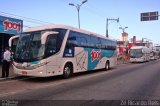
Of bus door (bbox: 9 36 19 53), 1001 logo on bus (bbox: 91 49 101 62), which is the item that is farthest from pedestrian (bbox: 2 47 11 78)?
1001 logo on bus (bbox: 91 49 101 62)

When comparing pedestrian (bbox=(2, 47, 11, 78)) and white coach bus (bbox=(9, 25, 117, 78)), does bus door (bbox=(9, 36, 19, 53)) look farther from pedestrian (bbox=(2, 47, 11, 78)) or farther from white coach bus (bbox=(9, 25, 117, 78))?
pedestrian (bbox=(2, 47, 11, 78))

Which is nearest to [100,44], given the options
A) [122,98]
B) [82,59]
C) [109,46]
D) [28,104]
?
[109,46]

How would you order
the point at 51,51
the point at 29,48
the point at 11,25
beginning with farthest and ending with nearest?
1. the point at 11,25
2. the point at 51,51
3. the point at 29,48

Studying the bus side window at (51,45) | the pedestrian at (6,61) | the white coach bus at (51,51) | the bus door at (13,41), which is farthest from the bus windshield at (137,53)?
the pedestrian at (6,61)

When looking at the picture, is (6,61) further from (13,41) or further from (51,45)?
(51,45)

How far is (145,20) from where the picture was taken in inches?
1374

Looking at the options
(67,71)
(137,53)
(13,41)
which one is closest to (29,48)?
(13,41)

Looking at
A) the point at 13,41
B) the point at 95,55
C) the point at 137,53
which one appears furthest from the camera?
the point at 137,53

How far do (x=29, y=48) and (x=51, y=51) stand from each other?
1.26 metres

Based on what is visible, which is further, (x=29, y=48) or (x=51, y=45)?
(x=51, y=45)

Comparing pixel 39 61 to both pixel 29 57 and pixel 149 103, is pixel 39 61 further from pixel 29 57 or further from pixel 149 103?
pixel 149 103

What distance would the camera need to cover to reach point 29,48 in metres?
15.2

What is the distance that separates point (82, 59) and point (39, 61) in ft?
17.4

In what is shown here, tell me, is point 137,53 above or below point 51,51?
below
